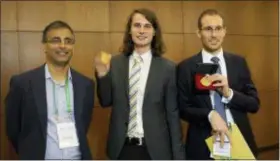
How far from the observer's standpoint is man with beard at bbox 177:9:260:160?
6.85 feet

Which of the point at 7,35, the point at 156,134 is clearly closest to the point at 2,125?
the point at 7,35

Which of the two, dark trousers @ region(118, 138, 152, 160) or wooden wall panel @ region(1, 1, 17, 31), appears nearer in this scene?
dark trousers @ region(118, 138, 152, 160)

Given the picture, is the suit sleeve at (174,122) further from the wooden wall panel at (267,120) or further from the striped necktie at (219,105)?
the wooden wall panel at (267,120)

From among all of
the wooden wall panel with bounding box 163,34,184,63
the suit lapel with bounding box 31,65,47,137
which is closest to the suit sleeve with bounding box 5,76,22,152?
the suit lapel with bounding box 31,65,47,137

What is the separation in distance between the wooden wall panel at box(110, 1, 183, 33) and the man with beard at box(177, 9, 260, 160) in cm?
159

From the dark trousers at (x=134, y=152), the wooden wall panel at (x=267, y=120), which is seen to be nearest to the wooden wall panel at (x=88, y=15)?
the dark trousers at (x=134, y=152)

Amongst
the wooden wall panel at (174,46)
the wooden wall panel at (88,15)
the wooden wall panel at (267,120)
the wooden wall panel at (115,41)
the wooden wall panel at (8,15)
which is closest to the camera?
the wooden wall panel at (8,15)

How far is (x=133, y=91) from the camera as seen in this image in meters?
2.15

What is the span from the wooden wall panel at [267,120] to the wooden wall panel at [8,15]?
10.7 ft

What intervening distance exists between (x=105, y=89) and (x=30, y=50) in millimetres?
1525

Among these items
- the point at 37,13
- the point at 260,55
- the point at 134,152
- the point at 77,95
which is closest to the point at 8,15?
the point at 37,13

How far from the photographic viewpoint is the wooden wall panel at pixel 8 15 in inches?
126

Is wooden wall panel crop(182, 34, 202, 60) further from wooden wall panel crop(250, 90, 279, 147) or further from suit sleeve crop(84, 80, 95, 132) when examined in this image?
suit sleeve crop(84, 80, 95, 132)

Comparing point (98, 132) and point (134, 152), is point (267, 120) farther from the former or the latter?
point (134, 152)
